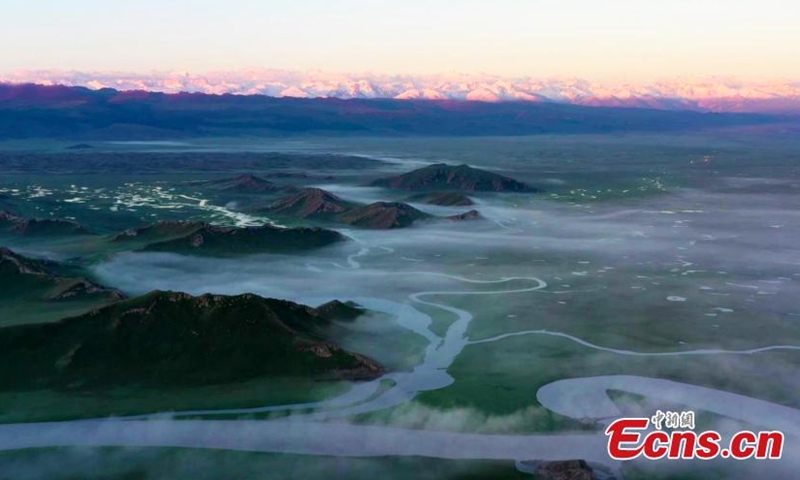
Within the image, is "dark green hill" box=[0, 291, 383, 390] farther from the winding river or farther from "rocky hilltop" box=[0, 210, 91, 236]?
"rocky hilltop" box=[0, 210, 91, 236]

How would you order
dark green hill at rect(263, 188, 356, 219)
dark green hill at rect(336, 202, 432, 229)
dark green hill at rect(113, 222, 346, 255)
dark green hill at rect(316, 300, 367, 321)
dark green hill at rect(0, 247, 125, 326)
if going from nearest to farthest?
dark green hill at rect(316, 300, 367, 321)
dark green hill at rect(0, 247, 125, 326)
dark green hill at rect(113, 222, 346, 255)
dark green hill at rect(336, 202, 432, 229)
dark green hill at rect(263, 188, 356, 219)

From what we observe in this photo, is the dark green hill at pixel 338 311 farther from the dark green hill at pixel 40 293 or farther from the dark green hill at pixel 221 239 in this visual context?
the dark green hill at pixel 221 239

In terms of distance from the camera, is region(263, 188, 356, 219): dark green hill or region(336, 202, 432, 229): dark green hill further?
region(263, 188, 356, 219): dark green hill

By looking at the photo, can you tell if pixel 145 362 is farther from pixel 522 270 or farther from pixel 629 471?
pixel 522 270

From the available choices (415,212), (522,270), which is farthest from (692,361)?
(415,212)

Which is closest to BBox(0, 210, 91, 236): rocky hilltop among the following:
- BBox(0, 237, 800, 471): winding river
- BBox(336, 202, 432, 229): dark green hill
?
BBox(336, 202, 432, 229): dark green hill
